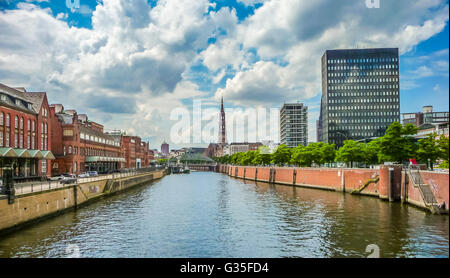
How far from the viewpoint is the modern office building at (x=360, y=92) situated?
502ft

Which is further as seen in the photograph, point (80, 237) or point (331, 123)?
point (331, 123)

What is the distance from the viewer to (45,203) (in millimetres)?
35406

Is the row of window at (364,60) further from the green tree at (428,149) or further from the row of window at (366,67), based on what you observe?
the green tree at (428,149)

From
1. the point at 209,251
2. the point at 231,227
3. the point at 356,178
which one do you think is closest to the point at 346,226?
the point at 231,227

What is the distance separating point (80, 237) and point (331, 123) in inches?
5698

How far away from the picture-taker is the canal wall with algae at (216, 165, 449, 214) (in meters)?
38.1

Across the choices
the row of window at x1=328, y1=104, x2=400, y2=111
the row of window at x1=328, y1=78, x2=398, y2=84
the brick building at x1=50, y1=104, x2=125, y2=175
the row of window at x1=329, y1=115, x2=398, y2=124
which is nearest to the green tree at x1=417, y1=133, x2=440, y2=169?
the brick building at x1=50, y1=104, x2=125, y2=175

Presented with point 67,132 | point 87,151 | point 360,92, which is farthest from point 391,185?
point 360,92

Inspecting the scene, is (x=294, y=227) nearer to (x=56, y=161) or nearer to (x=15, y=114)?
(x=15, y=114)

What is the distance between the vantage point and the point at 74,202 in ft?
144

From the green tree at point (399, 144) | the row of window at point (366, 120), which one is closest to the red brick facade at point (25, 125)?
the green tree at point (399, 144)

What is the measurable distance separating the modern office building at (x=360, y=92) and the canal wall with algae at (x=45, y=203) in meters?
124
